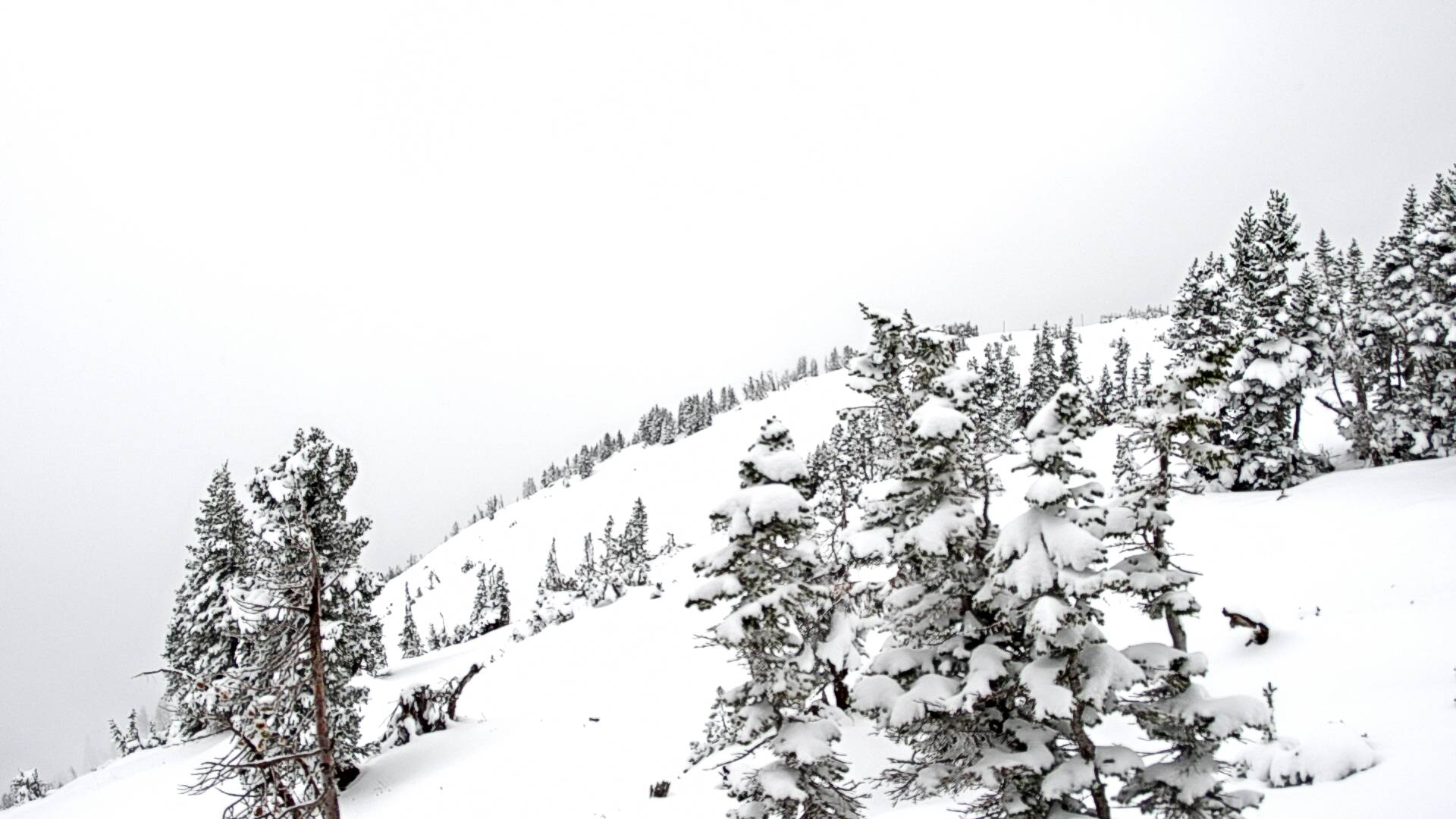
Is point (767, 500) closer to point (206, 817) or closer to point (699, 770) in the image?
point (699, 770)

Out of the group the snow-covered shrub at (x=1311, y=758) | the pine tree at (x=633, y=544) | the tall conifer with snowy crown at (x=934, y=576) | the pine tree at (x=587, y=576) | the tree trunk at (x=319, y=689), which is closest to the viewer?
the tree trunk at (x=319, y=689)

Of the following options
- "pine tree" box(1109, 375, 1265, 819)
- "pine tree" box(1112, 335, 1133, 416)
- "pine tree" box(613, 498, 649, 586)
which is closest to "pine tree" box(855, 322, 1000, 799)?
"pine tree" box(1109, 375, 1265, 819)

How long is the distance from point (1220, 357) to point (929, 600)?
25.0 feet

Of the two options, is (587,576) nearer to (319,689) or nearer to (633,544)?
(633,544)

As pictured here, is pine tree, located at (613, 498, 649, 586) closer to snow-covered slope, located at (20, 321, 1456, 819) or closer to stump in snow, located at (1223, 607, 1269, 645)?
snow-covered slope, located at (20, 321, 1456, 819)

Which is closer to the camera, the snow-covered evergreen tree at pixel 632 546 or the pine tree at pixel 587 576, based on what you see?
→ the pine tree at pixel 587 576

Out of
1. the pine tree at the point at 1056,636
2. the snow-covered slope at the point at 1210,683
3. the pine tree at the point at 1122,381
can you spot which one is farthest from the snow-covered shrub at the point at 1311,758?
the pine tree at the point at 1122,381

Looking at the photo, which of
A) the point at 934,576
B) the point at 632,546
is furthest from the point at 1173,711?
the point at 632,546

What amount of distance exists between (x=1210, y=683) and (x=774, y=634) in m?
14.5

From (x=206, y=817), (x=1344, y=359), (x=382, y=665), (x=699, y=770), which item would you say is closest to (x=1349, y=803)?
(x=699, y=770)

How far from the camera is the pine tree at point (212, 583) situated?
35.5 meters

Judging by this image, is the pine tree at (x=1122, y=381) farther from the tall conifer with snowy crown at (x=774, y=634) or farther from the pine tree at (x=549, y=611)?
the tall conifer with snowy crown at (x=774, y=634)

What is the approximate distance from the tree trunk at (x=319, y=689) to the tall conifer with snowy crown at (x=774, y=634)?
220 inches

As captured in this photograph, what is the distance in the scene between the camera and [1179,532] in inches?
1246
